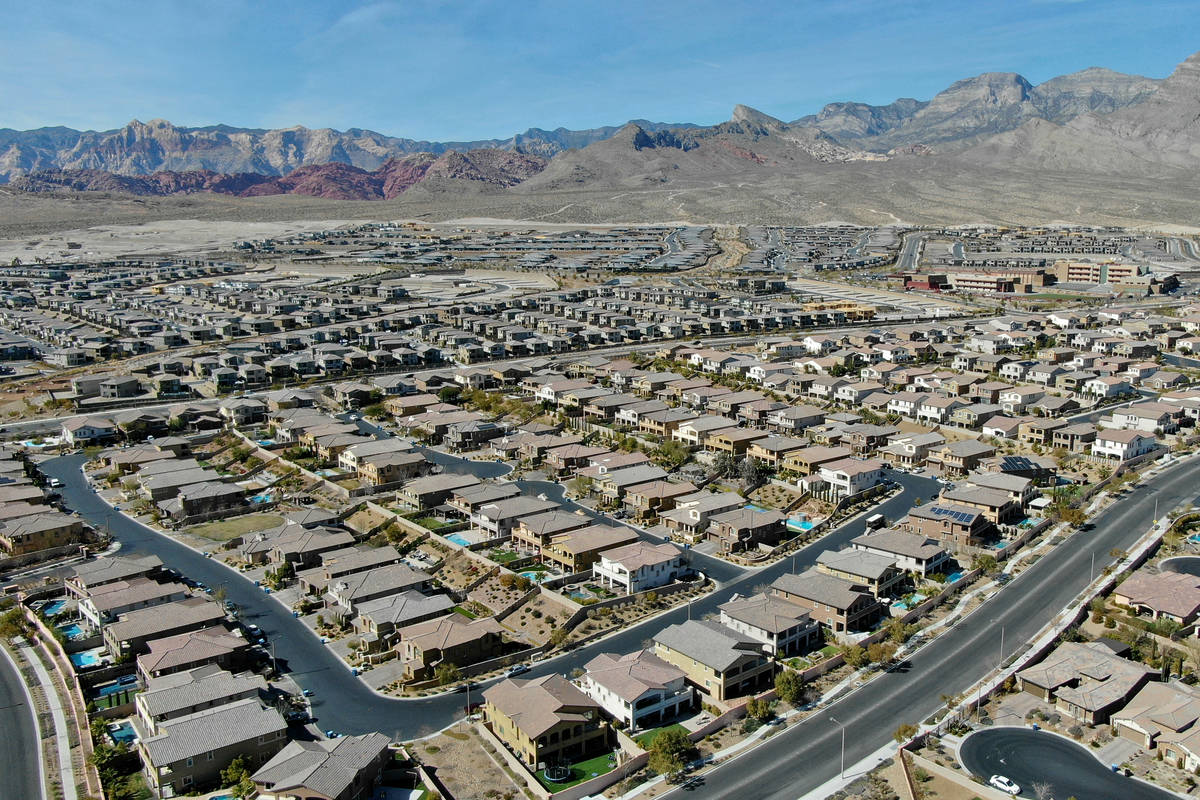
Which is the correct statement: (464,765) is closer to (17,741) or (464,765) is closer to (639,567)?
(639,567)

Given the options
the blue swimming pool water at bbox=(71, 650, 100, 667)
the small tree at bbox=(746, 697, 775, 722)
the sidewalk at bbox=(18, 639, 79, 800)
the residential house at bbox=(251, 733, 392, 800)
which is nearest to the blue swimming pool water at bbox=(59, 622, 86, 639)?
the blue swimming pool water at bbox=(71, 650, 100, 667)

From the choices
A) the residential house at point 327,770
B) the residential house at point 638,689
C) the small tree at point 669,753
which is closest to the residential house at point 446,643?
the residential house at point 638,689

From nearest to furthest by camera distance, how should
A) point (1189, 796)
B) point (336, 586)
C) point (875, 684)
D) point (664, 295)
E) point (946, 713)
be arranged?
point (1189, 796) < point (946, 713) < point (875, 684) < point (336, 586) < point (664, 295)

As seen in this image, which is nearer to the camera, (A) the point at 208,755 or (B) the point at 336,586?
(A) the point at 208,755

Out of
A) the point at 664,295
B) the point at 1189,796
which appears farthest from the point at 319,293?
the point at 1189,796

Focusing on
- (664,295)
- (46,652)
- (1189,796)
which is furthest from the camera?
(664,295)

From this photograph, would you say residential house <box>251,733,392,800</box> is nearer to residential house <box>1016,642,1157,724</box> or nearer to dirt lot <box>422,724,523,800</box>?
dirt lot <box>422,724,523,800</box>

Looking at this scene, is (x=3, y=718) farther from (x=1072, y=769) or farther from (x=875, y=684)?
(x=1072, y=769)
